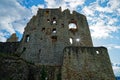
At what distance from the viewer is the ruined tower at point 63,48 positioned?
16.4 meters

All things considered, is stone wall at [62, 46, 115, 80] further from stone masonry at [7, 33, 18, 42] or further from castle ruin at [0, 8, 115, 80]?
stone masonry at [7, 33, 18, 42]

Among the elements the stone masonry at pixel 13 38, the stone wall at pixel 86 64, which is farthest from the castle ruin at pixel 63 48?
the stone masonry at pixel 13 38

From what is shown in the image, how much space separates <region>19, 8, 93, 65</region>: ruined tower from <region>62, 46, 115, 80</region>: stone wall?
4806 millimetres

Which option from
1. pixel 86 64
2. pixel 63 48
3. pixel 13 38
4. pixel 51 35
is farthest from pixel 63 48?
pixel 13 38

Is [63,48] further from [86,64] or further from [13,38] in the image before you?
→ [13,38]

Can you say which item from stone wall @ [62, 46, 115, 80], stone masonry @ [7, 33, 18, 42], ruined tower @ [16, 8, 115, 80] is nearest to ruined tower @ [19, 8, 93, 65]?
ruined tower @ [16, 8, 115, 80]

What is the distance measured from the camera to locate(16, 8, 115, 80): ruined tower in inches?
647

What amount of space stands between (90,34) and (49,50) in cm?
792

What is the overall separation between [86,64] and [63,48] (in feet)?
22.8

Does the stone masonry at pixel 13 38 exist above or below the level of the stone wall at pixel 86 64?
above

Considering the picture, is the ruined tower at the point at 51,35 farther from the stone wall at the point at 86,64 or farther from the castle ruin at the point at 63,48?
the stone wall at the point at 86,64

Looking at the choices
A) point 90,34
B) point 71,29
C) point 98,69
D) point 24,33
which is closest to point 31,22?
point 24,33

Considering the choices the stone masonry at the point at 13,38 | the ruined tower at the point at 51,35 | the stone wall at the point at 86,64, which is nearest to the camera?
the stone wall at the point at 86,64

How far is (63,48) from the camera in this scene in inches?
917
